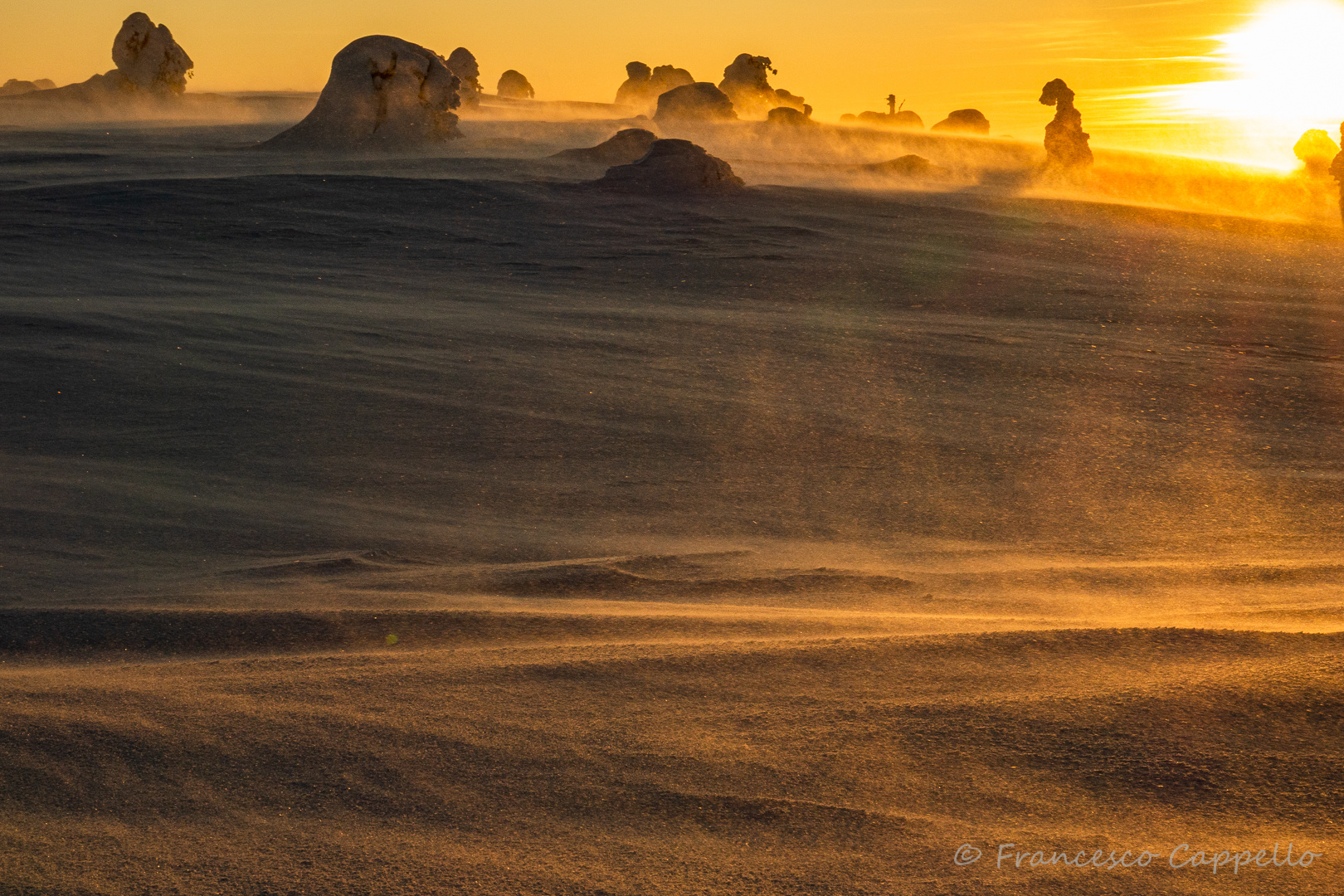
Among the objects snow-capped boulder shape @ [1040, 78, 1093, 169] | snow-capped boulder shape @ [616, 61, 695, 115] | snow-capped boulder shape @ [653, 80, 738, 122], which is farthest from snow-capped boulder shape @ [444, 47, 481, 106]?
snow-capped boulder shape @ [1040, 78, 1093, 169]

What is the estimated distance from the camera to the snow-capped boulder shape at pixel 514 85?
369 ft

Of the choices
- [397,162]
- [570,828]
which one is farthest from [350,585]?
[397,162]

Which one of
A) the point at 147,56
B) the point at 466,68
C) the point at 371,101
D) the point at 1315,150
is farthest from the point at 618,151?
the point at 466,68

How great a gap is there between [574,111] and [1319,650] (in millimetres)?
71879

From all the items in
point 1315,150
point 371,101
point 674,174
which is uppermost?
point 371,101

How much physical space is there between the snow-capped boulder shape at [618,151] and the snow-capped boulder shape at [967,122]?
58.3m

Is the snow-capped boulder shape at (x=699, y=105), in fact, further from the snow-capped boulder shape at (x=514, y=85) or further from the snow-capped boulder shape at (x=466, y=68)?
the snow-capped boulder shape at (x=514, y=85)

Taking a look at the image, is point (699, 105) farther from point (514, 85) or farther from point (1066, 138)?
point (514, 85)

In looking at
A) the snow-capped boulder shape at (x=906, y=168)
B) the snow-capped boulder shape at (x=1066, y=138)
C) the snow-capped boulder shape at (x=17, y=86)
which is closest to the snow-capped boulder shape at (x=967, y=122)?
the snow-capped boulder shape at (x=1066, y=138)

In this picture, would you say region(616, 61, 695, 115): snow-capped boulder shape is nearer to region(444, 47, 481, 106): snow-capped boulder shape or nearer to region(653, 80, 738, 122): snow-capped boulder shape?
region(444, 47, 481, 106): snow-capped boulder shape

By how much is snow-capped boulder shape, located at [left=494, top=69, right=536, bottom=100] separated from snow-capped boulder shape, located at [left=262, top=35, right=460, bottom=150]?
258ft

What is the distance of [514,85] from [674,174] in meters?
92.2

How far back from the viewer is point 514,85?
112 meters

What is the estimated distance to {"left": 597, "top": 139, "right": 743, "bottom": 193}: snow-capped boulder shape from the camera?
2673 cm
